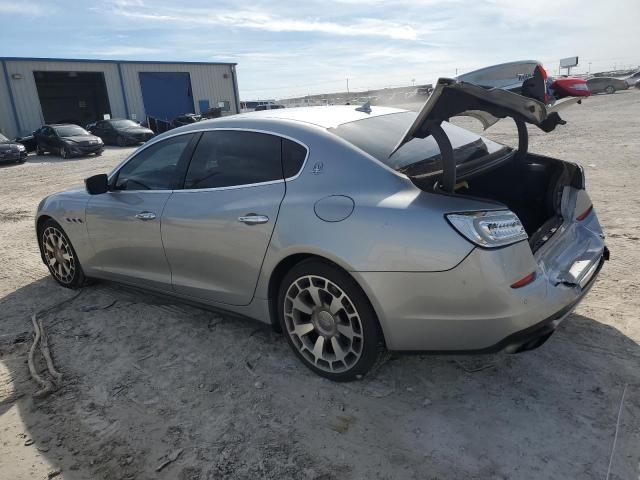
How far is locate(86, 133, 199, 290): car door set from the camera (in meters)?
3.73

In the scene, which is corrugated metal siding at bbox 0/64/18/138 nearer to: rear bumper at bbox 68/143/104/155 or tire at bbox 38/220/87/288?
rear bumper at bbox 68/143/104/155

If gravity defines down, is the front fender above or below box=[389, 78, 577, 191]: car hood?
below

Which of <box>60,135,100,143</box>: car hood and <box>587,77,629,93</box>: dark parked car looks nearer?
<box>60,135,100,143</box>: car hood

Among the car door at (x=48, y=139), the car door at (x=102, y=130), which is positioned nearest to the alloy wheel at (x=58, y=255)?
the car door at (x=48, y=139)

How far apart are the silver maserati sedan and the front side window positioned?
13mm

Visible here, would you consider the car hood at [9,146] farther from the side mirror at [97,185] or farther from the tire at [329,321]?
the tire at [329,321]

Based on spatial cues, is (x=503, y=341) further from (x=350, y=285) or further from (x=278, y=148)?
(x=278, y=148)

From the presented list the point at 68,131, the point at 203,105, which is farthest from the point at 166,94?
the point at 68,131

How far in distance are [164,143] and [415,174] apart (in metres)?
2.09

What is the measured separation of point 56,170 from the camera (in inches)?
661

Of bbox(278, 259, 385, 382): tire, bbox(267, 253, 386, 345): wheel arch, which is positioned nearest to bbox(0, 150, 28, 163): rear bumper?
bbox(267, 253, 386, 345): wheel arch


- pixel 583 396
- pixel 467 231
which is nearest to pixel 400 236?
pixel 467 231

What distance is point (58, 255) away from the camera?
16.1ft

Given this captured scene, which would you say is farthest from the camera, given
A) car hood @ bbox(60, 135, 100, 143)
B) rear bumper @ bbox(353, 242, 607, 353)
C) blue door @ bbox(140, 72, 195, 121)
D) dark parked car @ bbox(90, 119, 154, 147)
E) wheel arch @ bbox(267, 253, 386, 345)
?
blue door @ bbox(140, 72, 195, 121)
